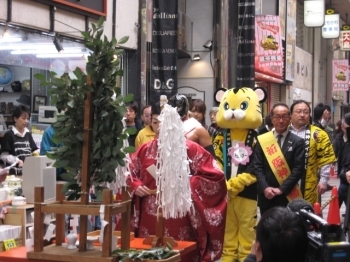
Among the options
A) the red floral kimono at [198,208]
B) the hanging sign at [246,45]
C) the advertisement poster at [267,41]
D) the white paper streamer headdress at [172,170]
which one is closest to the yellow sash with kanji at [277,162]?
the red floral kimono at [198,208]

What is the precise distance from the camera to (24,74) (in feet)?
34.2

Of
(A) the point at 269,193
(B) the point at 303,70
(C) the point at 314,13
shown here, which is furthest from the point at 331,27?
(A) the point at 269,193

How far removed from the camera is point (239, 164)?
7.40 meters

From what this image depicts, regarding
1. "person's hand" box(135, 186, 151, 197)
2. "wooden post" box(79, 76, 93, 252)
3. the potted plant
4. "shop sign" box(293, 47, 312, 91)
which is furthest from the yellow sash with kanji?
"shop sign" box(293, 47, 312, 91)

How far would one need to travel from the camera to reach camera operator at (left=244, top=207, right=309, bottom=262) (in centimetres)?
294

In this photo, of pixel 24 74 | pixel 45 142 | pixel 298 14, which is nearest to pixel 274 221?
pixel 45 142

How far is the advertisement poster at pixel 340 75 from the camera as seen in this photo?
29.8 m

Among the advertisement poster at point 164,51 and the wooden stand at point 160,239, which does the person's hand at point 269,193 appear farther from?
the advertisement poster at point 164,51

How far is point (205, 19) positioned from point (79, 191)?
45.2 feet

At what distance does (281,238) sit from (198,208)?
8.00ft

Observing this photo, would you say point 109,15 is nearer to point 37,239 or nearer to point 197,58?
point 197,58

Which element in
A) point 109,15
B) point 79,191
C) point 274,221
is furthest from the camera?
point 109,15

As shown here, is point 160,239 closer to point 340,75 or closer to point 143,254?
point 143,254

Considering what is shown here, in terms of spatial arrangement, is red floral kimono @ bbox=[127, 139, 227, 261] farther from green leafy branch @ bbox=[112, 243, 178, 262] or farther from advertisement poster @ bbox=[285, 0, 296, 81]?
advertisement poster @ bbox=[285, 0, 296, 81]
